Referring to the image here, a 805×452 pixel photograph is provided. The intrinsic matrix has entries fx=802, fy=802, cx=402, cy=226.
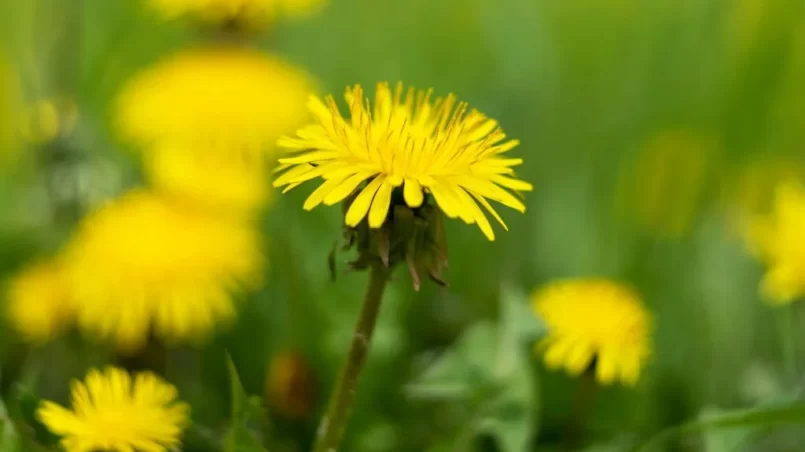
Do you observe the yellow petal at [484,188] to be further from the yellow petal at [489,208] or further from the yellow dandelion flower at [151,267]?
the yellow dandelion flower at [151,267]

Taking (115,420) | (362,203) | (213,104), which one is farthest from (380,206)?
(213,104)

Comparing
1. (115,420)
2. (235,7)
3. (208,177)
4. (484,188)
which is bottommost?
(115,420)

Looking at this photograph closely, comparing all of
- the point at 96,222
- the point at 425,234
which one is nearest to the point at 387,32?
the point at 96,222

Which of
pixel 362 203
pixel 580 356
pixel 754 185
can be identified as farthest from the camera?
pixel 754 185

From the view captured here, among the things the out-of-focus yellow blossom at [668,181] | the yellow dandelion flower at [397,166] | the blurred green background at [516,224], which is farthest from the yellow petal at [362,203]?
the out-of-focus yellow blossom at [668,181]

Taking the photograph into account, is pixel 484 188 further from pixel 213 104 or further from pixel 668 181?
pixel 668 181

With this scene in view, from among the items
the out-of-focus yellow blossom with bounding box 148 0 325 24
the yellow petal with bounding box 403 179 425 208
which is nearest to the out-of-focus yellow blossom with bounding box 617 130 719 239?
the out-of-focus yellow blossom with bounding box 148 0 325 24

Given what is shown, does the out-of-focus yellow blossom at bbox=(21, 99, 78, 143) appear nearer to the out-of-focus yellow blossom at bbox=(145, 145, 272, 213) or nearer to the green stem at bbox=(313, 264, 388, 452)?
the out-of-focus yellow blossom at bbox=(145, 145, 272, 213)
